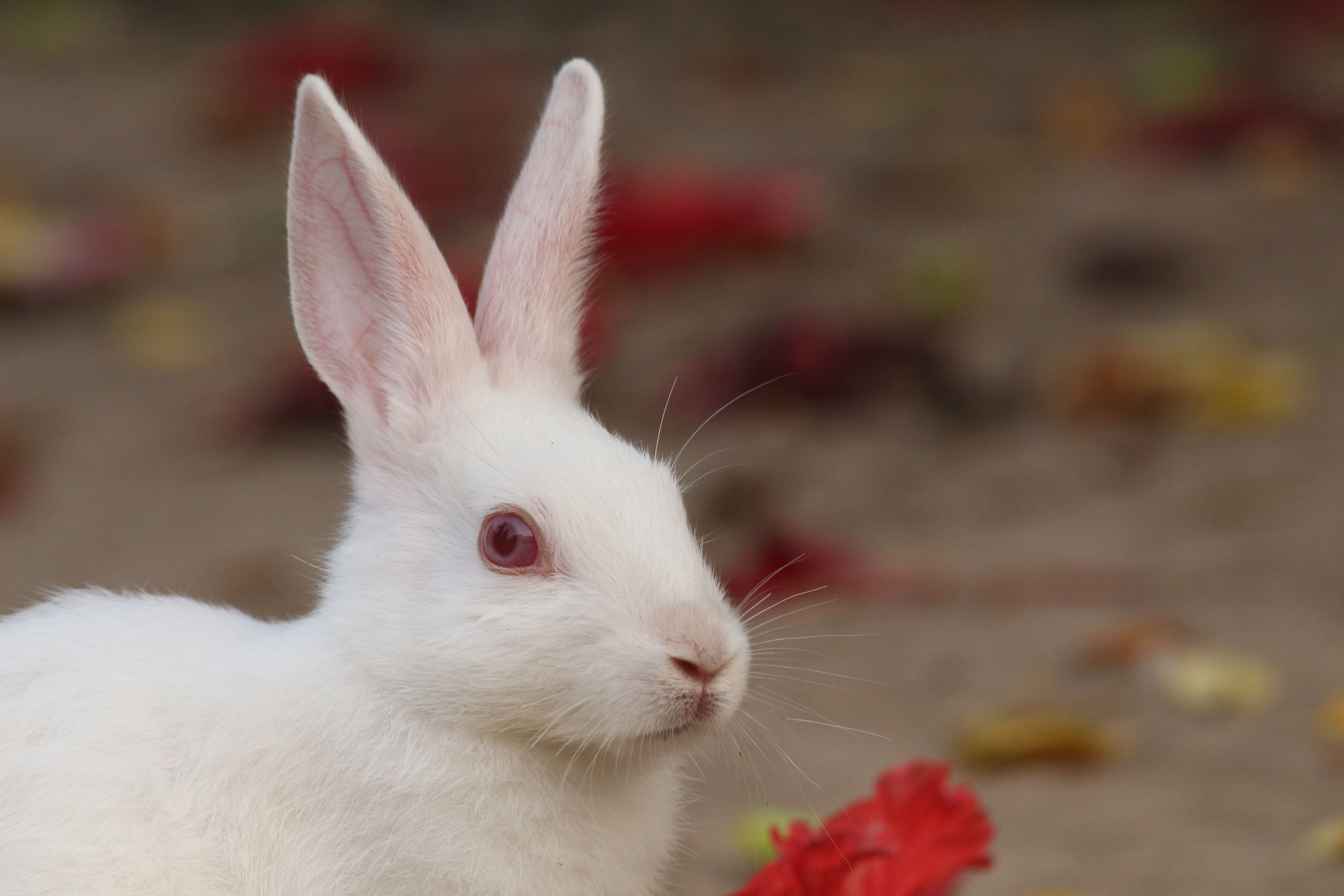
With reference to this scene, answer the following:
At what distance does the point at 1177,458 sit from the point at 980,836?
3195 millimetres

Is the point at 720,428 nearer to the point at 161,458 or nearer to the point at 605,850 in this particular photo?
the point at 161,458

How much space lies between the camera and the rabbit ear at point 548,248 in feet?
8.24

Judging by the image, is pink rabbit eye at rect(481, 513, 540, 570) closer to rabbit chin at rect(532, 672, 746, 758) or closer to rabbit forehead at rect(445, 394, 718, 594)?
rabbit forehead at rect(445, 394, 718, 594)

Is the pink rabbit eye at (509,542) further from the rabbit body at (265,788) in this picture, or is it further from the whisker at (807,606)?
the whisker at (807,606)

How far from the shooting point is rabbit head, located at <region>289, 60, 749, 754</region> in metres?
2.11

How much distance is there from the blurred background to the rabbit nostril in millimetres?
292

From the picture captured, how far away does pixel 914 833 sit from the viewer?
240cm

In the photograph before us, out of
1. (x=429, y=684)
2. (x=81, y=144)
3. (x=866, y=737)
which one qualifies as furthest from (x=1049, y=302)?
(x=81, y=144)

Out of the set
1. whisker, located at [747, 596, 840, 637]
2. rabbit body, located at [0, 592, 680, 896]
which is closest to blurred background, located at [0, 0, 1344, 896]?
whisker, located at [747, 596, 840, 637]

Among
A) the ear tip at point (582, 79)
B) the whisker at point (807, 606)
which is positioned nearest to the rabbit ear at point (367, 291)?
the ear tip at point (582, 79)

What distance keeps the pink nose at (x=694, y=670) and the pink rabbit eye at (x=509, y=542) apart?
10.2 inches

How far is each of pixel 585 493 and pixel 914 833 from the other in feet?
2.54

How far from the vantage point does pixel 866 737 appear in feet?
11.9

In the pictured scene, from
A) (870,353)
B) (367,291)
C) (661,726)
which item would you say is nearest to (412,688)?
(661,726)
